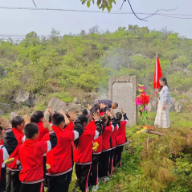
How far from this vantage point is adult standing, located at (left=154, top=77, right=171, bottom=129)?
5844 millimetres

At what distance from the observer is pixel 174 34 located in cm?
2645

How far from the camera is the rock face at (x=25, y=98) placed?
12.6 meters

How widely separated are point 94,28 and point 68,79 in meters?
17.3

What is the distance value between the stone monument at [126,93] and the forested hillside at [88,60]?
379cm

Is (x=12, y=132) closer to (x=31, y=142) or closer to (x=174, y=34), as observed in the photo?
(x=31, y=142)

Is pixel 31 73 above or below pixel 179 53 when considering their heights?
below

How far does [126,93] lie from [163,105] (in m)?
2.28

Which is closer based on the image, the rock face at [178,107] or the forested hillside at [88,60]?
the rock face at [178,107]

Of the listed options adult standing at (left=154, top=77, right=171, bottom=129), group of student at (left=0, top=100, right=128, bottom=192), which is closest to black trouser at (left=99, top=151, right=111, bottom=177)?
group of student at (left=0, top=100, right=128, bottom=192)

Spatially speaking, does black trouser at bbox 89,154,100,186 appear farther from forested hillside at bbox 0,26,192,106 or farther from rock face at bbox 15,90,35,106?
rock face at bbox 15,90,35,106

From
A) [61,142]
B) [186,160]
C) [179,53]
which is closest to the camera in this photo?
[61,142]

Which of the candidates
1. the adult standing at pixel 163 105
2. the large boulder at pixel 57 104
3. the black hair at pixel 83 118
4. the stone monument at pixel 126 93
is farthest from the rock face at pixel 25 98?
the black hair at pixel 83 118

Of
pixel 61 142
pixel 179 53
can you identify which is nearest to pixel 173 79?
pixel 179 53

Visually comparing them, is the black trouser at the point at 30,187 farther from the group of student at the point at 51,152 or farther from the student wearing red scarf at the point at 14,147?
the student wearing red scarf at the point at 14,147
